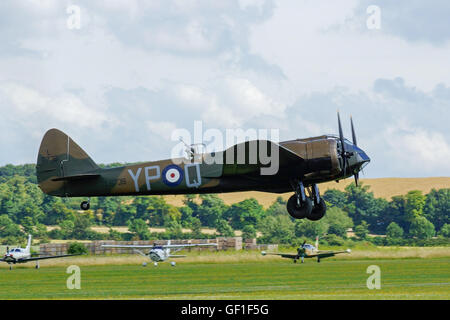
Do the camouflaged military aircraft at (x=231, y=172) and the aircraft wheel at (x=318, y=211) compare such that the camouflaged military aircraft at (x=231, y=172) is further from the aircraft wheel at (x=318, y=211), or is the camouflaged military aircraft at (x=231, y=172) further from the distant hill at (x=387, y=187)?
the distant hill at (x=387, y=187)

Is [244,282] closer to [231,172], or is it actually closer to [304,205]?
[304,205]

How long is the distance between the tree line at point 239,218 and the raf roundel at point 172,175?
53116mm

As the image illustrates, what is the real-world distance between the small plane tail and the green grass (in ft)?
24.3

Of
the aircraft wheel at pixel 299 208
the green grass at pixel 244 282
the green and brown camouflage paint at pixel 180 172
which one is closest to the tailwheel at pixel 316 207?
the aircraft wheel at pixel 299 208

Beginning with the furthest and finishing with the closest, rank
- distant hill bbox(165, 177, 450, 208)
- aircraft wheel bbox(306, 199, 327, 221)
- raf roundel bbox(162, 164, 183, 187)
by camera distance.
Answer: distant hill bbox(165, 177, 450, 208), aircraft wheel bbox(306, 199, 327, 221), raf roundel bbox(162, 164, 183, 187)

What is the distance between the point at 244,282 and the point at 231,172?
18220 mm

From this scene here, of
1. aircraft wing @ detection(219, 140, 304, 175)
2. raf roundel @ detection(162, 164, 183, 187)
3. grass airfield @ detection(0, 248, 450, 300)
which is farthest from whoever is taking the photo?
grass airfield @ detection(0, 248, 450, 300)

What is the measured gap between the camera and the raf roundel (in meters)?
28.9

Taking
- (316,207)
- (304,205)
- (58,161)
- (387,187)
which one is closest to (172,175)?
(304,205)

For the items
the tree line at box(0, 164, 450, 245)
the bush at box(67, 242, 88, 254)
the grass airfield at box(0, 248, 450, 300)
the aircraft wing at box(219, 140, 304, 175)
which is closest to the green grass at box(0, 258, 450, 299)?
the grass airfield at box(0, 248, 450, 300)

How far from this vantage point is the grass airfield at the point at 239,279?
117ft

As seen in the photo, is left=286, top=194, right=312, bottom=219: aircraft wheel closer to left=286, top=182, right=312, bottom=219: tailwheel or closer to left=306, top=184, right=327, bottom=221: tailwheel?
left=286, top=182, right=312, bottom=219: tailwheel

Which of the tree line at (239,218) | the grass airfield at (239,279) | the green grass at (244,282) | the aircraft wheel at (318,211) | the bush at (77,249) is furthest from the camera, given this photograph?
the tree line at (239,218)
